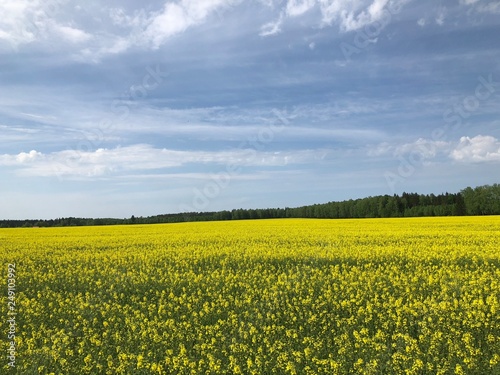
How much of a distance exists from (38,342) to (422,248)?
52.6 feet

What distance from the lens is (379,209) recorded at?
273 feet

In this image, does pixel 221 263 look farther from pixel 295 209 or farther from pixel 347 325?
pixel 295 209

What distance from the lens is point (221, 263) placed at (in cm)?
1633

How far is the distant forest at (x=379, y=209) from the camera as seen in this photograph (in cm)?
7725

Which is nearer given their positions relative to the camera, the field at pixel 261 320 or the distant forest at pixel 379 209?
the field at pixel 261 320

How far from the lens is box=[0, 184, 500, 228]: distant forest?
253 feet
